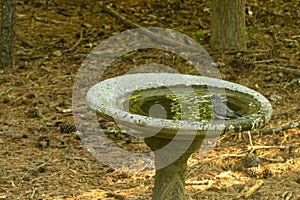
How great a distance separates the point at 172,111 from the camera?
341cm

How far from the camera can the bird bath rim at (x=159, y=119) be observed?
2924 mm

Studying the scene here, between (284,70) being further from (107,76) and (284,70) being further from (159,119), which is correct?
(159,119)

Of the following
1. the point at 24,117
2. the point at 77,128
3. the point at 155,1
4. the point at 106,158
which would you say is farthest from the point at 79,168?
the point at 155,1

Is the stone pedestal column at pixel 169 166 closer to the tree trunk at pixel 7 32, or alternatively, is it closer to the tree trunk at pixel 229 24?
the tree trunk at pixel 7 32

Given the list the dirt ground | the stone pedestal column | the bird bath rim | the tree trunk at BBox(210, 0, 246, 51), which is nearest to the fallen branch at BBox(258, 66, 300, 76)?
the dirt ground

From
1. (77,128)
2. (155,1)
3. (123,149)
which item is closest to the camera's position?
(123,149)

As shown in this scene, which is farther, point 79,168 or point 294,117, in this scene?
point 294,117

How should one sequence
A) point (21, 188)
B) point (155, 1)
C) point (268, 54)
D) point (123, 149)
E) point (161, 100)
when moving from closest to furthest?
point (161, 100)
point (21, 188)
point (123, 149)
point (268, 54)
point (155, 1)

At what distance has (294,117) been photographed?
546cm

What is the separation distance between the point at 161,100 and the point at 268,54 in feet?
12.3

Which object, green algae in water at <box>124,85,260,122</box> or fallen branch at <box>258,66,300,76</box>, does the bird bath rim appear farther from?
fallen branch at <box>258,66,300,76</box>

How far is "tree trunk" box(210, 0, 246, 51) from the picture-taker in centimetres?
717

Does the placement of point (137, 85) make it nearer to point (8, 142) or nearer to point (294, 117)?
→ point (8, 142)

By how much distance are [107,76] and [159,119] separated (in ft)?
11.7
